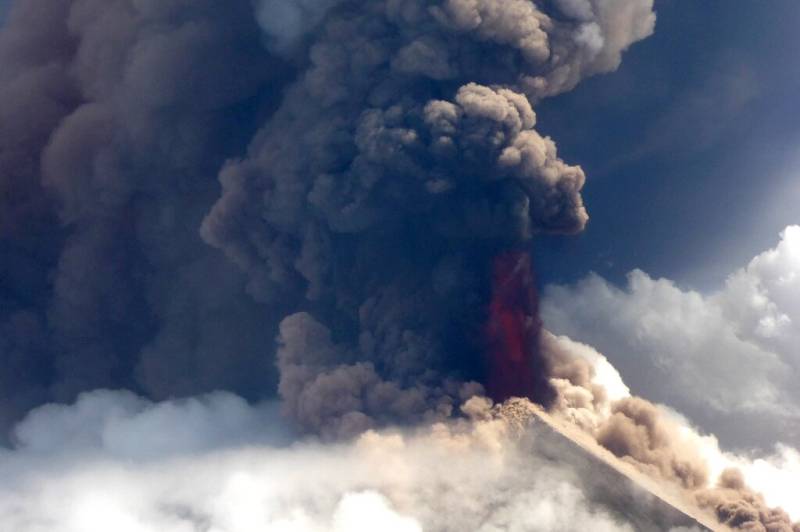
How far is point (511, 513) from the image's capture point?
39.6 m

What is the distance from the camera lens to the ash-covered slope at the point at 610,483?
1486 inches

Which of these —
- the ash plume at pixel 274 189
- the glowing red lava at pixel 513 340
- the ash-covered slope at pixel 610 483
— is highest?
the ash plume at pixel 274 189

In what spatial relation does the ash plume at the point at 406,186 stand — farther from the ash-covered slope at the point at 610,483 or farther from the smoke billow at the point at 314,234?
the ash-covered slope at the point at 610,483

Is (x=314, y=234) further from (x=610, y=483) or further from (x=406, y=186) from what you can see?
(x=610, y=483)

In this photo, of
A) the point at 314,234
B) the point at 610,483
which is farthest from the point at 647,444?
the point at 314,234

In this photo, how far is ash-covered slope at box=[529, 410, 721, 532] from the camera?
37750 mm

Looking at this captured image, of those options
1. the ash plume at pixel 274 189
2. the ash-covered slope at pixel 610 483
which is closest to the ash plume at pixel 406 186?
the ash plume at pixel 274 189

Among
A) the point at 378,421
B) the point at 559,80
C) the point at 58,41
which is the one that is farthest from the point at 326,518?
the point at 58,41

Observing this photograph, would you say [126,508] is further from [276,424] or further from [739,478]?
[739,478]

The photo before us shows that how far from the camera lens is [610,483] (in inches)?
1542

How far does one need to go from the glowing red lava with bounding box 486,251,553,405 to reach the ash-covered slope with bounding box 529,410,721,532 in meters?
1.92

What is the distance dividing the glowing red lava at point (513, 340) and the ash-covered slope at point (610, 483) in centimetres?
192

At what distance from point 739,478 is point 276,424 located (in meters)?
22.3

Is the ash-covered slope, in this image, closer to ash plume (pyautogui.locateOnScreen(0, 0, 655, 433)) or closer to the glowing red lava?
the glowing red lava
